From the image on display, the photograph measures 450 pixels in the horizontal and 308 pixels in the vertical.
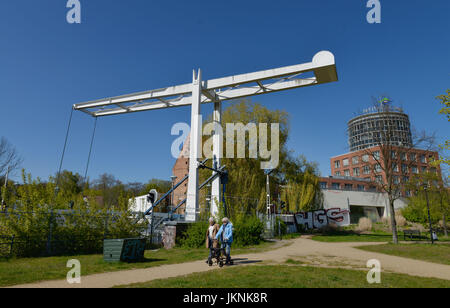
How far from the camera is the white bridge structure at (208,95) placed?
15.2 metres

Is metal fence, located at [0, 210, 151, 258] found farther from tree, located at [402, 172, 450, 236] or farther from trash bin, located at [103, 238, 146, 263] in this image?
tree, located at [402, 172, 450, 236]

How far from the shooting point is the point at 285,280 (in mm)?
6230

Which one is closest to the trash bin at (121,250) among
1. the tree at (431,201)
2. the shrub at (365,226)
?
the tree at (431,201)

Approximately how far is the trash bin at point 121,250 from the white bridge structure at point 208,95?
576 cm

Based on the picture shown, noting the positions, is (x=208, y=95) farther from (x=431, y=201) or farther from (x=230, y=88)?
(x=431, y=201)

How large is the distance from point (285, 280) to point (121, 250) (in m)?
5.36

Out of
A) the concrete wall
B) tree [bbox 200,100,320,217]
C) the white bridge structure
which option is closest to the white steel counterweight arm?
the white bridge structure

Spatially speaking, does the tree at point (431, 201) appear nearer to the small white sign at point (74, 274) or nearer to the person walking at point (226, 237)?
the person walking at point (226, 237)

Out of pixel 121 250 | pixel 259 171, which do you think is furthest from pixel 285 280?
pixel 259 171

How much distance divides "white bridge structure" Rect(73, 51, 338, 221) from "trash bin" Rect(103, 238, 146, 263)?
5755 mm

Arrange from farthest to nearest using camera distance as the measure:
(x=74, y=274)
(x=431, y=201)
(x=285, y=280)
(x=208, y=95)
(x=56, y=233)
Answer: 1. (x=431, y=201)
2. (x=208, y=95)
3. (x=56, y=233)
4. (x=74, y=274)
5. (x=285, y=280)

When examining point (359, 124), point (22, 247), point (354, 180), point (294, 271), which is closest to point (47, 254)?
point (22, 247)

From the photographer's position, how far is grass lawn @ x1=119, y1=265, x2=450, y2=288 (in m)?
5.81
